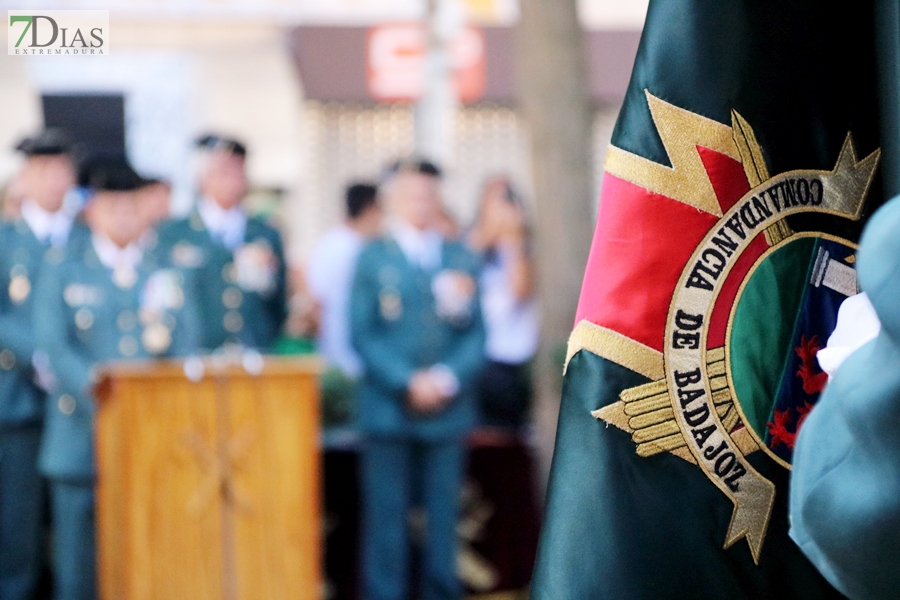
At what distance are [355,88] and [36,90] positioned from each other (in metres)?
2.92

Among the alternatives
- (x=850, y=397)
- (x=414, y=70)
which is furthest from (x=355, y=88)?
(x=850, y=397)

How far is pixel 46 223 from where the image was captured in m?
5.97

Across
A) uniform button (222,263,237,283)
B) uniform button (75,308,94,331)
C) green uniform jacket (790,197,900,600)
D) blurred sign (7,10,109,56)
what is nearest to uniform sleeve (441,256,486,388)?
uniform button (222,263,237,283)

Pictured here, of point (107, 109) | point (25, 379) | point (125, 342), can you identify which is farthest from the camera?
point (107, 109)

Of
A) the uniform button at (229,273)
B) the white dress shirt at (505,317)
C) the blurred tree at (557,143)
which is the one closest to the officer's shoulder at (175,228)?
the uniform button at (229,273)

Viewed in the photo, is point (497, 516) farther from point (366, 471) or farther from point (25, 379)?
point (25, 379)

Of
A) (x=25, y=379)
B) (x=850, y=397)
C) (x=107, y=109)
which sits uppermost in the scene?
(x=107, y=109)

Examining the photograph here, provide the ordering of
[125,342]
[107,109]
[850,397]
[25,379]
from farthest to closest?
1. [107,109]
2. [25,379]
3. [125,342]
4. [850,397]

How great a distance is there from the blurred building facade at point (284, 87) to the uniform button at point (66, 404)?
23.8ft

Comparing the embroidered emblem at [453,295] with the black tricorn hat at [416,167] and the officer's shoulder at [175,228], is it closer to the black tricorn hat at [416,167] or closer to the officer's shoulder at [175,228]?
the black tricorn hat at [416,167]

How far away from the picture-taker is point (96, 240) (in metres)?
5.46

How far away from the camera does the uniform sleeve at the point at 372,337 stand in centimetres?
551

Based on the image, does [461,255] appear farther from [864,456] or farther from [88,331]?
[864,456]

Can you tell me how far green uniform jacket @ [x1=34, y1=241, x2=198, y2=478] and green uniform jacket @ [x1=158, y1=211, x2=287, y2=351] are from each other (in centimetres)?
48
